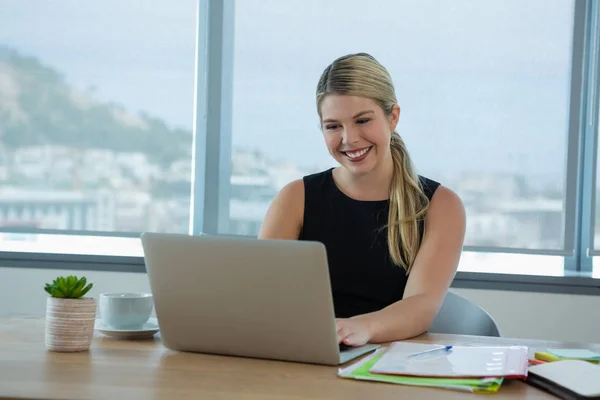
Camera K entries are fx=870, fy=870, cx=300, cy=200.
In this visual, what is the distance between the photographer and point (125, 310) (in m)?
1.82

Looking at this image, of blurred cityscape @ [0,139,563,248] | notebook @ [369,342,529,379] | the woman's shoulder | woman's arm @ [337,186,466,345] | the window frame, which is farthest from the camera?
blurred cityscape @ [0,139,563,248]

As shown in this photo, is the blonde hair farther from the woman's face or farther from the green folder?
the green folder

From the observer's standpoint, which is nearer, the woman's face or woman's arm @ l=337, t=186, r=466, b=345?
woman's arm @ l=337, t=186, r=466, b=345

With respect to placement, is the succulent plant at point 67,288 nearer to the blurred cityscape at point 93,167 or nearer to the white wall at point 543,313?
the white wall at point 543,313

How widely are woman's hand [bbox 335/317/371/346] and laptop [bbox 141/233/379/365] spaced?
43 mm

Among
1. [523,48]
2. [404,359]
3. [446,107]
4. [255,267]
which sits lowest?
[404,359]

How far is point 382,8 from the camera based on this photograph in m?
3.61

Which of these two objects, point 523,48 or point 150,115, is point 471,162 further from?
point 150,115

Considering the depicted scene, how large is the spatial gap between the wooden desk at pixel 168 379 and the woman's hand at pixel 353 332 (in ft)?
0.52

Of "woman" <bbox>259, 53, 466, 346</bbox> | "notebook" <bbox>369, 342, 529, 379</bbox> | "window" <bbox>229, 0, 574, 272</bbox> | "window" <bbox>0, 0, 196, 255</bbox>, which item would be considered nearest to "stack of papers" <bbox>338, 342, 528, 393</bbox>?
"notebook" <bbox>369, 342, 529, 379</bbox>

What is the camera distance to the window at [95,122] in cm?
376

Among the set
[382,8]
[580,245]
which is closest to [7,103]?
[382,8]

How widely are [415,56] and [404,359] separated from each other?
7.25 feet

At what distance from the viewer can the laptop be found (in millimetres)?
1490
